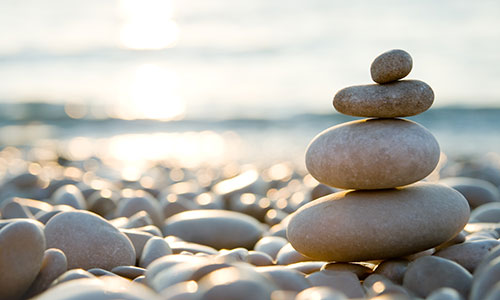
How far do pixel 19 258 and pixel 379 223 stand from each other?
135cm

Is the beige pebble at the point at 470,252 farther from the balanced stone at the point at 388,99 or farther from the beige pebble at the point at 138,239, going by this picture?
the beige pebble at the point at 138,239

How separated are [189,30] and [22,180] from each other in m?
16.7

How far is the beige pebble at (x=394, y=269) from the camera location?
225cm

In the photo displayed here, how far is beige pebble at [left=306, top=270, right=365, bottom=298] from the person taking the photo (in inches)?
76.6

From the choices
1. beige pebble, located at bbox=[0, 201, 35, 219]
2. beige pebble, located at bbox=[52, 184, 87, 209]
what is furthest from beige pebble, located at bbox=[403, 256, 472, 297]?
beige pebble, located at bbox=[52, 184, 87, 209]

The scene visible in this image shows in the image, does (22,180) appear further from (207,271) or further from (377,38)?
(377,38)

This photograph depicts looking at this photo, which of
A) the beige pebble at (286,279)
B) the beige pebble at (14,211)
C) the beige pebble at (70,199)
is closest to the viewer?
the beige pebble at (286,279)

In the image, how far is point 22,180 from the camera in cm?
536

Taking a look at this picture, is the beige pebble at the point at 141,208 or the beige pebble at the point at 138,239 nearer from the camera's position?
the beige pebble at the point at 138,239

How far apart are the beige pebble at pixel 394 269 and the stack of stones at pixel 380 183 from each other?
35 mm

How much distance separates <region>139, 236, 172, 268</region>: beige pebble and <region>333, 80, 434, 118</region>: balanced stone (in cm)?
101

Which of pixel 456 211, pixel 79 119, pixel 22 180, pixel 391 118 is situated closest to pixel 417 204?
pixel 456 211

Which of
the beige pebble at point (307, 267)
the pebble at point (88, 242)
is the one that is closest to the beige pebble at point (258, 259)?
the beige pebble at point (307, 267)

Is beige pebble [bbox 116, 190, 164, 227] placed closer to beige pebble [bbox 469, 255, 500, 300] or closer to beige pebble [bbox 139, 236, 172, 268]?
beige pebble [bbox 139, 236, 172, 268]
